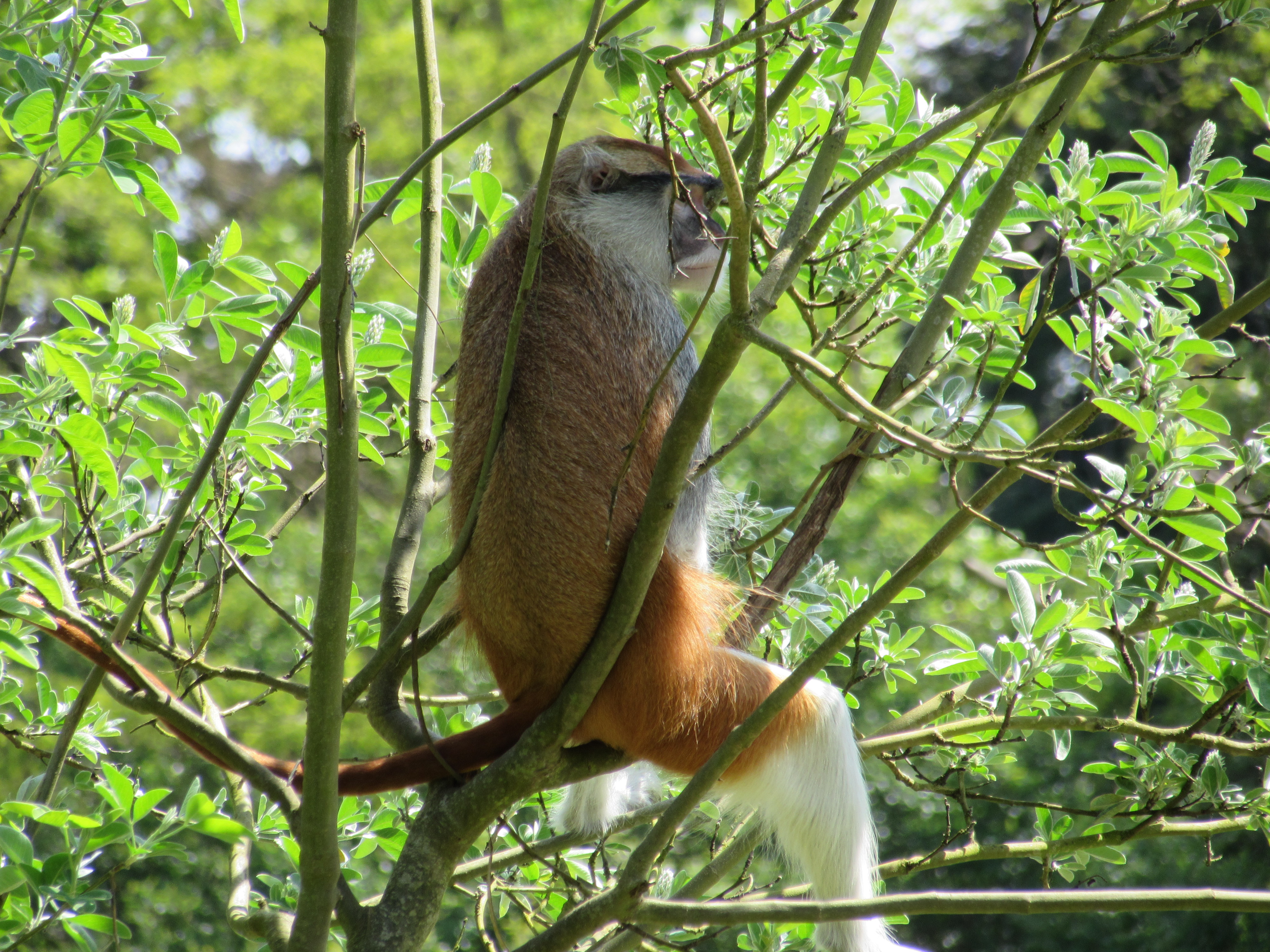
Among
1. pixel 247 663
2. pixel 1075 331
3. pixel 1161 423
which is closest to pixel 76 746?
pixel 1161 423

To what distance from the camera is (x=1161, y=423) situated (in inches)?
58.9

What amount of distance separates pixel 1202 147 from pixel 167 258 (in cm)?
162

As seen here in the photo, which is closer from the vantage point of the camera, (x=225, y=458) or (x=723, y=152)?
(x=723, y=152)

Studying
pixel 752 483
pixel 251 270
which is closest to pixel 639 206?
pixel 752 483

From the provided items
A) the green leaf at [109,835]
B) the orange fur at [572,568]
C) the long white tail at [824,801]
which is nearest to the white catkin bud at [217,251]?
the orange fur at [572,568]

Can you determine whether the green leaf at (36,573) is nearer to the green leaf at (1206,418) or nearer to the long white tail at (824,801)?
the long white tail at (824,801)

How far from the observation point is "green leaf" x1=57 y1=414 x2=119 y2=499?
1.56 metres

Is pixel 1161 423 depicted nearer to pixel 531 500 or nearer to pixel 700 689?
pixel 700 689

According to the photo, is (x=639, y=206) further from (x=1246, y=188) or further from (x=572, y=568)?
(x=1246, y=188)

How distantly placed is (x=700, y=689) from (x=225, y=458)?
0.92 meters

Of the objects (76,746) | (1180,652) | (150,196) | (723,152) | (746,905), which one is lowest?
(746,905)

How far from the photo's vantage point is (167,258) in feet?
Answer: 5.92

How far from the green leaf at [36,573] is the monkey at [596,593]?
409mm

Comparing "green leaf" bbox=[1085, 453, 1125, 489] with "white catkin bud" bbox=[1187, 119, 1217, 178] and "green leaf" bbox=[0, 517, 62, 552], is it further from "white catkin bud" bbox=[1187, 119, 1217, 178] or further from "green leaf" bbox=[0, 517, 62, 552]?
"green leaf" bbox=[0, 517, 62, 552]
